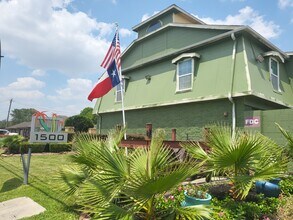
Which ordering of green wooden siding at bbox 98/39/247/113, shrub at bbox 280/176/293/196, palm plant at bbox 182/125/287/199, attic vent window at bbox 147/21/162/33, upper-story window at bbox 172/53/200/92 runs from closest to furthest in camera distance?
1. palm plant at bbox 182/125/287/199
2. shrub at bbox 280/176/293/196
3. green wooden siding at bbox 98/39/247/113
4. upper-story window at bbox 172/53/200/92
5. attic vent window at bbox 147/21/162/33

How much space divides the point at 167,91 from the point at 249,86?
4.88 m

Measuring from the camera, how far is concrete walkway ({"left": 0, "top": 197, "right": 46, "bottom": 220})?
511 centimetres

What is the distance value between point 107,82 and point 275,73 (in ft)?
27.4

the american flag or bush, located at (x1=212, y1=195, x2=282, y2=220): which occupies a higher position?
the american flag

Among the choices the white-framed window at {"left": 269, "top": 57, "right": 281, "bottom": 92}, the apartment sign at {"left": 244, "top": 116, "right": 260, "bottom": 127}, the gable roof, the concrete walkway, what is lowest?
the concrete walkway

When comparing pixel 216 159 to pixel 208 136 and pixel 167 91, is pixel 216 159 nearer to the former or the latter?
pixel 208 136

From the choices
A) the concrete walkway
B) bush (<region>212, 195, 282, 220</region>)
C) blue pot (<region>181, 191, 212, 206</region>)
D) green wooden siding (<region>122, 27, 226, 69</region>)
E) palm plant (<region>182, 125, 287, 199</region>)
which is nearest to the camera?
blue pot (<region>181, 191, 212, 206</region>)

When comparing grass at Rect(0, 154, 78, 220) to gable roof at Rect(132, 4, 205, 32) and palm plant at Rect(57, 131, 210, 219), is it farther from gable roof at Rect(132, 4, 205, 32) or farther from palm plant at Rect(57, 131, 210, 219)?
gable roof at Rect(132, 4, 205, 32)

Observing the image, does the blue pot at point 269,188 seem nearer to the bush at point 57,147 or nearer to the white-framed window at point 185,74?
the white-framed window at point 185,74

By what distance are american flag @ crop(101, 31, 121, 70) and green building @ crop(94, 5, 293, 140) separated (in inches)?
135

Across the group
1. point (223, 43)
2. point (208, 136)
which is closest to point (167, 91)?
point (223, 43)

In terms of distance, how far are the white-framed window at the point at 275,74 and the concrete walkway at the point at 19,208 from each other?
1142cm

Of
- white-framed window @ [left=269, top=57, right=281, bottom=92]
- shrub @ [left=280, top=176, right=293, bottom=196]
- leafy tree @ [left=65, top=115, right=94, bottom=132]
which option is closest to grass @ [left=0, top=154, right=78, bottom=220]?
shrub @ [left=280, top=176, right=293, bottom=196]

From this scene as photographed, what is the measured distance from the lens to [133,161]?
12.7 ft
